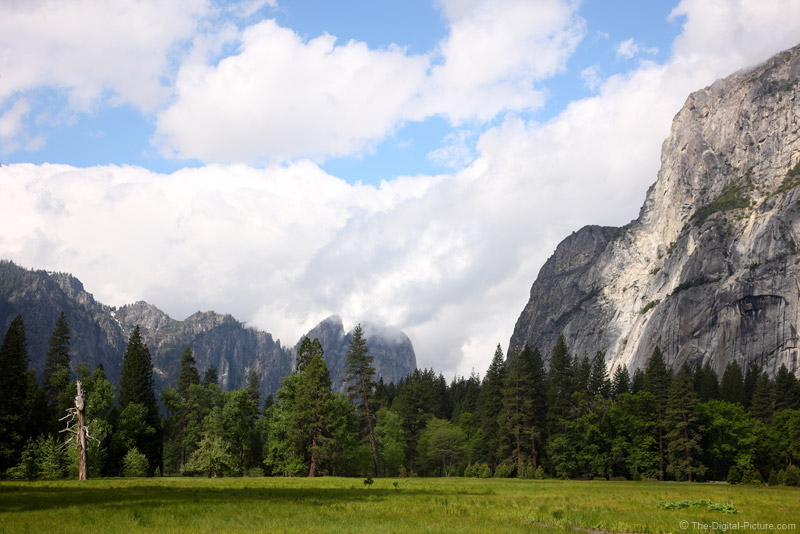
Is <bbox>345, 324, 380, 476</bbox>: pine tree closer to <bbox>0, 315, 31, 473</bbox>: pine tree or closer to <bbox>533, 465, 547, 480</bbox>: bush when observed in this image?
<bbox>533, 465, 547, 480</bbox>: bush

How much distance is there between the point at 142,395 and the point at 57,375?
11585 millimetres

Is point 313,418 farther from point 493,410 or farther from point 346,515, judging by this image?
point 346,515

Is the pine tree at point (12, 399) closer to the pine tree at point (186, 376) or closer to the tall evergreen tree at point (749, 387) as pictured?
the pine tree at point (186, 376)

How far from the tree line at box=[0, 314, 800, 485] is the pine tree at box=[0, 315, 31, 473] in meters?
0.11

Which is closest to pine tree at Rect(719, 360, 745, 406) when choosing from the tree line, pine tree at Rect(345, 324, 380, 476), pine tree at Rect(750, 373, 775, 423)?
pine tree at Rect(750, 373, 775, 423)

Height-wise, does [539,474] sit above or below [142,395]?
below

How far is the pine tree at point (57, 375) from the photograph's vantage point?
67500 mm

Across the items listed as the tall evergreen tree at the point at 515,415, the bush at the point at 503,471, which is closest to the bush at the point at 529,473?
the bush at the point at 503,471

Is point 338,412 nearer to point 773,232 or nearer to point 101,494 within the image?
point 101,494

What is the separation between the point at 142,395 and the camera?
71.8m

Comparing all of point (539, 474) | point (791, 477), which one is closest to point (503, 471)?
point (539, 474)

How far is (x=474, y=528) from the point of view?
718 inches

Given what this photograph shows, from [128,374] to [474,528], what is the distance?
6422cm

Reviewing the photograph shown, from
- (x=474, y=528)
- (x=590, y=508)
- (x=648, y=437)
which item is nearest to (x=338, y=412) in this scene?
(x=648, y=437)
